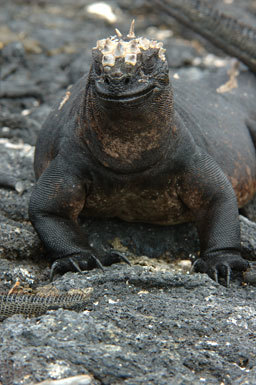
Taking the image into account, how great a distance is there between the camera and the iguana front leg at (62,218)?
395 cm

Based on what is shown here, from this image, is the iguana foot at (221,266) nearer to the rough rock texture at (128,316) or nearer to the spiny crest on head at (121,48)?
the rough rock texture at (128,316)

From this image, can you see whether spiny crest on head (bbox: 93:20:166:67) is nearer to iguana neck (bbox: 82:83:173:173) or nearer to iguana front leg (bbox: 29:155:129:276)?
iguana neck (bbox: 82:83:173:173)

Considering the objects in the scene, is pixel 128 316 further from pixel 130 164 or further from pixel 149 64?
pixel 149 64

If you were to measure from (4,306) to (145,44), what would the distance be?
1585 mm

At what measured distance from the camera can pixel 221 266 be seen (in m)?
3.88

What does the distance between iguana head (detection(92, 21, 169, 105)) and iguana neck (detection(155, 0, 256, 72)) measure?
2849mm

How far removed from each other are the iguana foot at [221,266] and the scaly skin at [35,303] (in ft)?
3.14

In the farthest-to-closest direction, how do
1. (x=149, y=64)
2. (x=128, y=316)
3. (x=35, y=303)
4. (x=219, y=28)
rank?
(x=219, y=28), (x=149, y=64), (x=35, y=303), (x=128, y=316)

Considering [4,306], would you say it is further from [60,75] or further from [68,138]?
[60,75]

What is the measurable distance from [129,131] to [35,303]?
1.09 meters

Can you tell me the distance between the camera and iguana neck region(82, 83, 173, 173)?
138 inches

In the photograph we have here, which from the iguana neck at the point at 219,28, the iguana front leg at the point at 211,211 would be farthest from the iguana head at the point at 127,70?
the iguana neck at the point at 219,28

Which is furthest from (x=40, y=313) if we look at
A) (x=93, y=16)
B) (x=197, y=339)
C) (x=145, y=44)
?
(x=93, y=16)

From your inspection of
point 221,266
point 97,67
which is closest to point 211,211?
point 221,266
